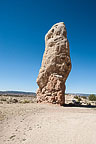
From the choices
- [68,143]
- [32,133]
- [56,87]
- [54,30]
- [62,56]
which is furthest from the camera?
[54,30]

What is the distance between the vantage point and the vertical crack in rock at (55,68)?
1578cm

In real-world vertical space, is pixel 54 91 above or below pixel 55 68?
below

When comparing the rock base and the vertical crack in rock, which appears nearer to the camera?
the rock base

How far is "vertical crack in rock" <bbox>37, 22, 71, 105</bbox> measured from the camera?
51.8 ft

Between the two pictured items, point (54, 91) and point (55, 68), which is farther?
point (55, 68)

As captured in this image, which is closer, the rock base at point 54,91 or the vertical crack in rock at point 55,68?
the rock base at point 54,91

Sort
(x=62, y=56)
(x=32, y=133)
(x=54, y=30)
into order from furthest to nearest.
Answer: (x=54, y=30)
(x=62, y=56)
(x=32, y=133)

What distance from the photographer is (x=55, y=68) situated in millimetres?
16672

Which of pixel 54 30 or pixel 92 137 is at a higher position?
pixel 54 30

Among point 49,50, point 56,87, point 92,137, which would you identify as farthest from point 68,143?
point 49,50

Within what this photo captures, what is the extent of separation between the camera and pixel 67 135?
14.8ft

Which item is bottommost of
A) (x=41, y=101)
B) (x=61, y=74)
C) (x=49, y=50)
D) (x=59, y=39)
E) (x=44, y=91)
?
(x=41, y=101)

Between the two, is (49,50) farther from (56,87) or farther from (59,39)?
(56,87)

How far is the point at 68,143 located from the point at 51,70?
1322 cm
